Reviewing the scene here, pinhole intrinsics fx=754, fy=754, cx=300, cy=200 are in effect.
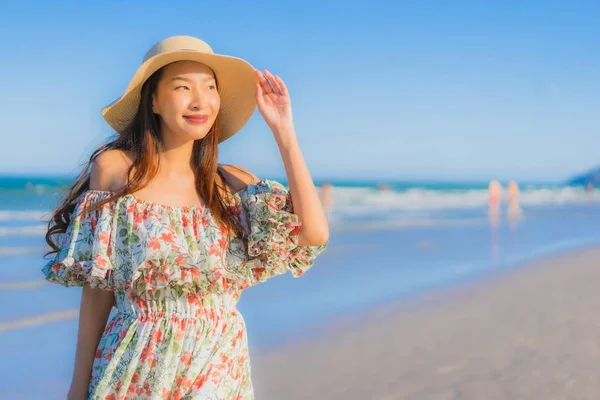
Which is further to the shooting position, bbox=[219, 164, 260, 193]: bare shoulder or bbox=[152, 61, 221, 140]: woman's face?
bbox=[219, 164, 260, 193]: bare shoulder

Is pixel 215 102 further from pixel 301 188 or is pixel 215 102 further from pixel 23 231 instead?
pixel 23 231

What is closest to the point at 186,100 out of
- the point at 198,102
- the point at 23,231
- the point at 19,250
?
the point at 198,102

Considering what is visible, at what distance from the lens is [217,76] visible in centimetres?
267

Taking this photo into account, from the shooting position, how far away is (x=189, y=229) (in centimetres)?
239

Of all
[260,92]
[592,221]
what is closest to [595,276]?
[260,92]

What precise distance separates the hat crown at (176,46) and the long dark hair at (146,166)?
8cm

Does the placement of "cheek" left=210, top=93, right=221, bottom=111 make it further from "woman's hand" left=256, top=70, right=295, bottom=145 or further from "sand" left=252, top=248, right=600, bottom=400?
"sand" left=252, top=248, right=600, bottom=400

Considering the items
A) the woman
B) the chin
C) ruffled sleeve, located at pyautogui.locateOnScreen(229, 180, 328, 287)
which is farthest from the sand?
the chin

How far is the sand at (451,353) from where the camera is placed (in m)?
4.62

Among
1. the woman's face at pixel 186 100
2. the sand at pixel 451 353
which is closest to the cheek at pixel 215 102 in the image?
the woman's face at pixel 186 100

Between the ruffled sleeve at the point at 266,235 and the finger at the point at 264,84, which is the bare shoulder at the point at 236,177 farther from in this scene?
the finger at the point at 264,84

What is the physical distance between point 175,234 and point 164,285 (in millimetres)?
174

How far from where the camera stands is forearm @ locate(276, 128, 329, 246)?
8.05 ft

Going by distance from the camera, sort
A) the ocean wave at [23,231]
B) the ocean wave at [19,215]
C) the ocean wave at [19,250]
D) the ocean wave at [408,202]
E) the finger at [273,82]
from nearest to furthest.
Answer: the finger at [273,82]
the ocean wave at [19,250]
the ocean wave at [23,231]
the ocean wave at [19,215]
the ocean wave at [408,202]
